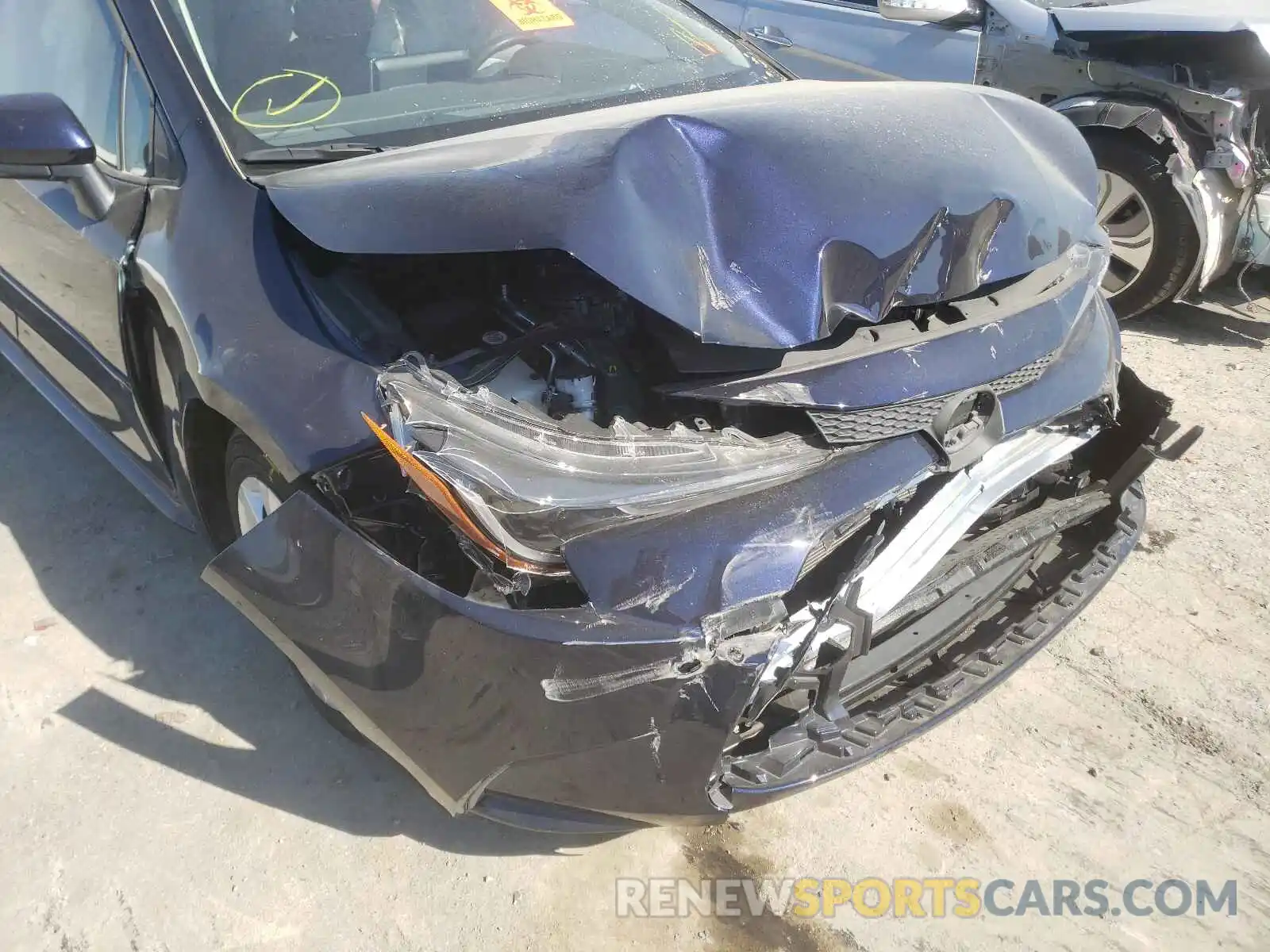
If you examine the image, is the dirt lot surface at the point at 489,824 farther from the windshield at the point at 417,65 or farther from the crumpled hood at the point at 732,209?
the windshield at the point at 417,65

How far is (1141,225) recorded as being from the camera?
411cm

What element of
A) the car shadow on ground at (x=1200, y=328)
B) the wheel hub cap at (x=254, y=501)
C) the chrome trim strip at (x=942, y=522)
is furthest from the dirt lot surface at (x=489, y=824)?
the car shadow on ground at (x=1200, y=328)

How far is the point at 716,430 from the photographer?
176 centimetres

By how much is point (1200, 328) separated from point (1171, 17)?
1.32 meters

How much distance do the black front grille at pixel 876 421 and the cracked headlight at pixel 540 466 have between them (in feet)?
0.16

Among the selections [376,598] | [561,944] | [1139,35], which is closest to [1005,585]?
[561,944]

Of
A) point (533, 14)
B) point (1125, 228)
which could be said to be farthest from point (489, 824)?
point (1125, 228)

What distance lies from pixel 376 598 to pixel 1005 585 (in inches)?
55.3

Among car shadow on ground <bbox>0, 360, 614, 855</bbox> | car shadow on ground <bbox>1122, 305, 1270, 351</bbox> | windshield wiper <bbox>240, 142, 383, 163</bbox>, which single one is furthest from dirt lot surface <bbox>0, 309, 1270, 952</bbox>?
car shadow on ground <bbox>1122, 305, 1270, 351</bbox>

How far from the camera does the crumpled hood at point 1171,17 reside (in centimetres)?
380

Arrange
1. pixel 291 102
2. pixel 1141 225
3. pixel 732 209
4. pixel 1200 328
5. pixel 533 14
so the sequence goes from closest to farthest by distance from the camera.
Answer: pixel 732 209 → pixel 291 102 → pixel 533 14 → pixel 1141 225 → pixel 1200 328

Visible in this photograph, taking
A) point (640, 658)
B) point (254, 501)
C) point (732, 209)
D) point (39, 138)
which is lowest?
point (254, 501)

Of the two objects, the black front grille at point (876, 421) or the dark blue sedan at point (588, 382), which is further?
Answer: the black front grille at point (876, 421)

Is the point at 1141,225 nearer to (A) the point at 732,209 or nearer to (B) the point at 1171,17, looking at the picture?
(B) the point at 1171,17
